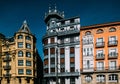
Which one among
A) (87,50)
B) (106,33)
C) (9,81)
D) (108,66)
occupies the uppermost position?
(106,33)

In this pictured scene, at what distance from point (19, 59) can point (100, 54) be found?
25.3m

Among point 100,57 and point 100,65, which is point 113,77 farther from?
point 100,57

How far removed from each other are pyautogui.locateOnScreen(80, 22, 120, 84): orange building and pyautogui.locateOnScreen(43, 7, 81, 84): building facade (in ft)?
6.81

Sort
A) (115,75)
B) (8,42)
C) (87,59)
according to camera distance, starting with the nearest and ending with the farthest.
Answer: (115,75) < (87,59) < (8,42)

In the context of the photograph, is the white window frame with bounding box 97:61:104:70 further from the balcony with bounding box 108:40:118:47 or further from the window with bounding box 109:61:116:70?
the balcony with bounding box 108:40:118:47

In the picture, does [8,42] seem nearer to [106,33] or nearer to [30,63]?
[30,63]

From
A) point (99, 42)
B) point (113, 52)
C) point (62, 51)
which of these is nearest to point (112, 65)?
point (113, 52)

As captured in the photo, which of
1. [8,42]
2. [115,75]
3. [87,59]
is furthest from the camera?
→ [8,42]

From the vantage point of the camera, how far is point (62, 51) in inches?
2616

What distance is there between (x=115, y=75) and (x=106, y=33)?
11549 millimetres

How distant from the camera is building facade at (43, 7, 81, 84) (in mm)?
64062

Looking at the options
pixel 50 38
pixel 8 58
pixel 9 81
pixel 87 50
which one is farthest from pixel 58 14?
pixel 9 81

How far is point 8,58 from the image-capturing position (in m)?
72.6

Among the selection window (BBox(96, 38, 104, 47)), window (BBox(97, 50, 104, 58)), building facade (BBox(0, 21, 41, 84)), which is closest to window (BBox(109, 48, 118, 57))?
window (BBox(97, 50, 104, 58))
